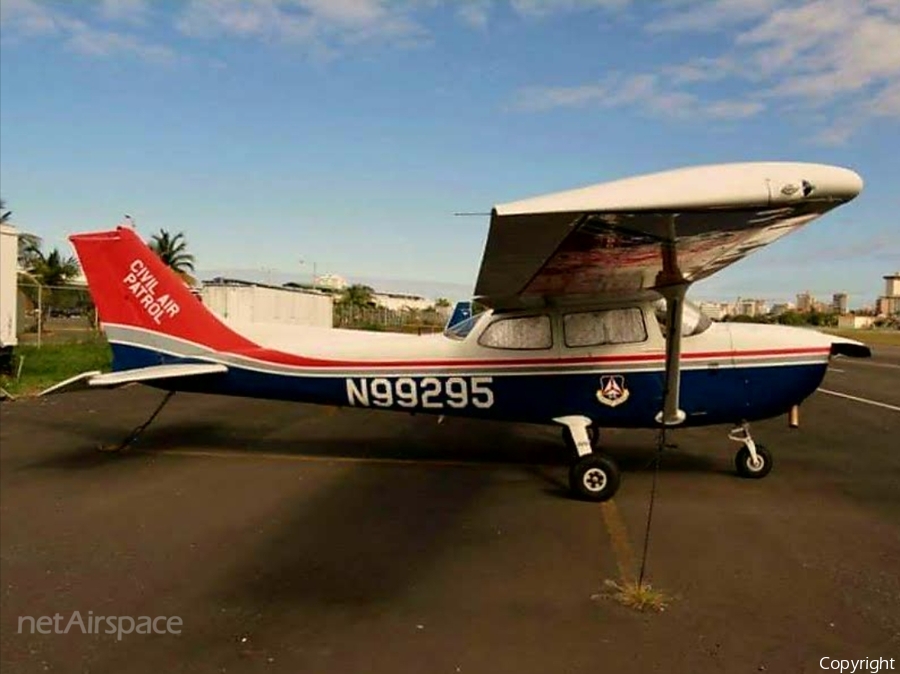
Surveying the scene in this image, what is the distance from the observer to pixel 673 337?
6383mm

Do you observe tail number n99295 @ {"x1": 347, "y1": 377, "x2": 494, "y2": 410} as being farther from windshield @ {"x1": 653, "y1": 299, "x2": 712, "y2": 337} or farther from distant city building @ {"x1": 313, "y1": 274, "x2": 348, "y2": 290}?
distant city building @ {"x1": 313, "y1": 274, "x2": 348, "y2": 290}

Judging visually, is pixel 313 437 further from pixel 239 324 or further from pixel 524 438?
pixel 524 438

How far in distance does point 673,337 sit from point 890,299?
556ft

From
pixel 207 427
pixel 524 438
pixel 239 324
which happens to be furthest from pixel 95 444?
pixel 524 438

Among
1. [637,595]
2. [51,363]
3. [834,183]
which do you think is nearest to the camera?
[834,183]

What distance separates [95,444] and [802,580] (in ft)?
25.9

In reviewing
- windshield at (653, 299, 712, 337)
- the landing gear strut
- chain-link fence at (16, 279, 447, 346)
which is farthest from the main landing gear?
chain-link fence at (16, 279, 447, 346)

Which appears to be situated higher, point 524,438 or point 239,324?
point 239,324

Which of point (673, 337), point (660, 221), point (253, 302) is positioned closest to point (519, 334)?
point (673, 337)

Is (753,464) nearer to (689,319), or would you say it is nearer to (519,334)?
(689,319)

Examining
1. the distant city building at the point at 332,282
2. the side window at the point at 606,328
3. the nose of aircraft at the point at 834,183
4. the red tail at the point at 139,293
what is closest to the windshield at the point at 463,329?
the side window at the point at 606,328

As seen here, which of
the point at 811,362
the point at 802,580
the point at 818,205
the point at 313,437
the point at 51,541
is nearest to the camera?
the point at 818,205

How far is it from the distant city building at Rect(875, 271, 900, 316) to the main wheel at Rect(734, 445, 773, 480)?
154881 mm

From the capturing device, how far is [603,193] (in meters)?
3.44
